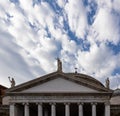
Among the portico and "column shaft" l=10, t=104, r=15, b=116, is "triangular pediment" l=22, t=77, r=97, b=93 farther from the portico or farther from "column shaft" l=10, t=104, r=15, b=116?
"column shaft" l=10, t=104, r=15, b=116

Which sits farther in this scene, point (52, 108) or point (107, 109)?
point (52, 108)

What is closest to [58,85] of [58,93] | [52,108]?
[58,93]

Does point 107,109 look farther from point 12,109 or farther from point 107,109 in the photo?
point 12,109

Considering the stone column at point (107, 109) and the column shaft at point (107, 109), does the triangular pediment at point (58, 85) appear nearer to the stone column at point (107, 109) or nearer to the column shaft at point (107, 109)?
the stone column at point (107, 109)

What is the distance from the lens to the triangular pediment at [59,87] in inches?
2167

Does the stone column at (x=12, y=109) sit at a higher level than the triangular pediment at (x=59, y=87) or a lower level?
lower

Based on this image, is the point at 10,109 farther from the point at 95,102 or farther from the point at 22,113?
the point at 95,102

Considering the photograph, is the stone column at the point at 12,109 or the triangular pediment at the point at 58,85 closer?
the triangular pediment at the point at 58,85

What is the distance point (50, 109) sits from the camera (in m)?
59.4

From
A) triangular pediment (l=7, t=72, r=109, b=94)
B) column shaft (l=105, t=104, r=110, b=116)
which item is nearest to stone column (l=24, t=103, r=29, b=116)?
triangular pediment (l=7, t=72, r=109, b=94)

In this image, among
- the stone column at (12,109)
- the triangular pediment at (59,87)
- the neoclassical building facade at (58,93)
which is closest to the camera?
the neoclassical building facade at (58,93)

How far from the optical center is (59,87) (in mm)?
55250

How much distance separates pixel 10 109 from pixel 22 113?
12.0ft

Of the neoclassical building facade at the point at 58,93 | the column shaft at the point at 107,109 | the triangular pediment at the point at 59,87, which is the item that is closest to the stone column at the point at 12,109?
the neoclassical building facade at the point at 58,93
